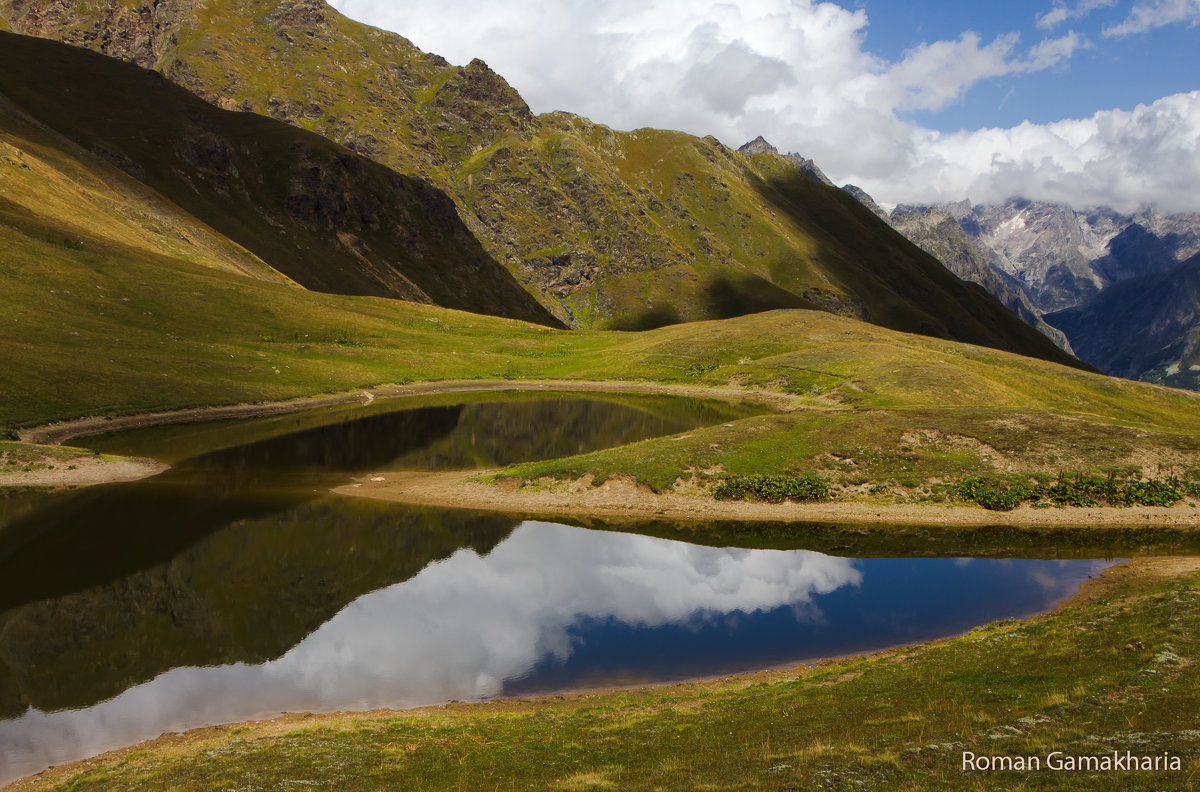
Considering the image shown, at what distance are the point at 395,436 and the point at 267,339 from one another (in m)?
48.7

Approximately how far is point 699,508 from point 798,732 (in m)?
32.1

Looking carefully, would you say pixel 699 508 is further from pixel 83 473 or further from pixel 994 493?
pixel 83 473

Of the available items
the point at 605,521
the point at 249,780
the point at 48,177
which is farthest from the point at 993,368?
the point at 48,177

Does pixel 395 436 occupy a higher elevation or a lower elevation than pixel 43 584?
higher

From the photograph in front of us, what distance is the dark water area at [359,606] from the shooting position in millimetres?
26359

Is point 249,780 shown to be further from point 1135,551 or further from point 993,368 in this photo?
point 993,368

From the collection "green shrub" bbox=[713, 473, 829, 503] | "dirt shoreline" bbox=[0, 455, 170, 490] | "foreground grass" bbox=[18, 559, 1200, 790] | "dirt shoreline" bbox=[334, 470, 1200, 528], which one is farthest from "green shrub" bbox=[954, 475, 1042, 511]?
"dirt shoreline" bbox=[0, 455, 170, 490]

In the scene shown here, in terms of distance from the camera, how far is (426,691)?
2741 cm

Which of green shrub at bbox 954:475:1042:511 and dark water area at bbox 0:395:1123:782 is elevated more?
green shrub at bbox 954:475:1042:511

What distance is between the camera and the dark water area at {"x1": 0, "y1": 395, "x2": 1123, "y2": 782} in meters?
26.4

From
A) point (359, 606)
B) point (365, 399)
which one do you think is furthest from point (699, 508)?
point (365, 399)

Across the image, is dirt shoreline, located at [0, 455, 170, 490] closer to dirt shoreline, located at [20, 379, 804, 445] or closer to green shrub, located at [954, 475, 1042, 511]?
dirt shoreline, located at [20, 379, 804, 445]

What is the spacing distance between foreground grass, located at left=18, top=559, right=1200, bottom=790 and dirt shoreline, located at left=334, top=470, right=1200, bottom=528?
22141 mm

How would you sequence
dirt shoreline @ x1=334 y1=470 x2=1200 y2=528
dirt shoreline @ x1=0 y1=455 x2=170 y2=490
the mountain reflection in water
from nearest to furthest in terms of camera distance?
the mountain reflection in water
dirt shoreline @ x1=334 y1=470 x2=1200 y2=528
dirt shoreline @ x1=0 y1=455 x2=170 y2=490
